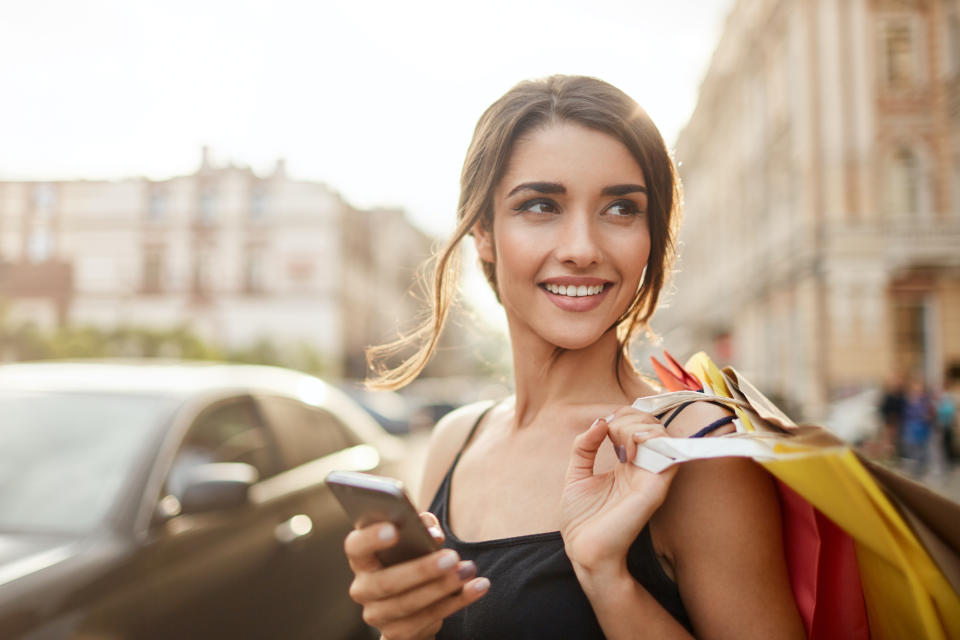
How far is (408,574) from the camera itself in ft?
4.34

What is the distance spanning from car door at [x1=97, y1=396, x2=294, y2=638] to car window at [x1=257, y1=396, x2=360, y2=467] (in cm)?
16

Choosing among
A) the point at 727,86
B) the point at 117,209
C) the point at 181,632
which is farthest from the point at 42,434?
the point at 117,209

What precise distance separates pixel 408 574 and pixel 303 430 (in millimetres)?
3025

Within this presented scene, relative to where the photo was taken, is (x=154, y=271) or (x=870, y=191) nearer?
(x=870, y=191)

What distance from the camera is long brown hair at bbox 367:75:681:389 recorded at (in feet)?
5.37

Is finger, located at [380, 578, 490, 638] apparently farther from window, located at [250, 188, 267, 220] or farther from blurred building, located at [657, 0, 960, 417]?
window, located at [250, 188, 267, 220]

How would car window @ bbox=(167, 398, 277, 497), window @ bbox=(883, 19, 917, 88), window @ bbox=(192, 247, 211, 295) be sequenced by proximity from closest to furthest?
car window @ bbox=(167, 398, 277, 497), window @ bbox=(883, 19, 917, 88), window @ bbox=(192, 247, 211, 295)

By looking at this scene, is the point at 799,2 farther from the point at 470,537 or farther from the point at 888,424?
the point at 470,537

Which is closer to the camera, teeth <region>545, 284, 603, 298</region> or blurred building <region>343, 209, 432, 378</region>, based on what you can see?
teeth <region>545, 284, 603, 298</region>

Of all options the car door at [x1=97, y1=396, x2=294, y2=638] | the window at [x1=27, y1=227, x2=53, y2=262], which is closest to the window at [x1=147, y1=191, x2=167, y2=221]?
the window at [x1=27, y1=227, x2=53, y2=262]

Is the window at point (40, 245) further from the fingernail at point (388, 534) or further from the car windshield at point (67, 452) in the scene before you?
the fingernail at point (388, 534)

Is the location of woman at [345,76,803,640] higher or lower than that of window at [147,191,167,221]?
lower

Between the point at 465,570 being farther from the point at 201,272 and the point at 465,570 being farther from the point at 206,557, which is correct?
the point at 201,272

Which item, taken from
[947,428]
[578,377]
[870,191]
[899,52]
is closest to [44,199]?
[870,191]
